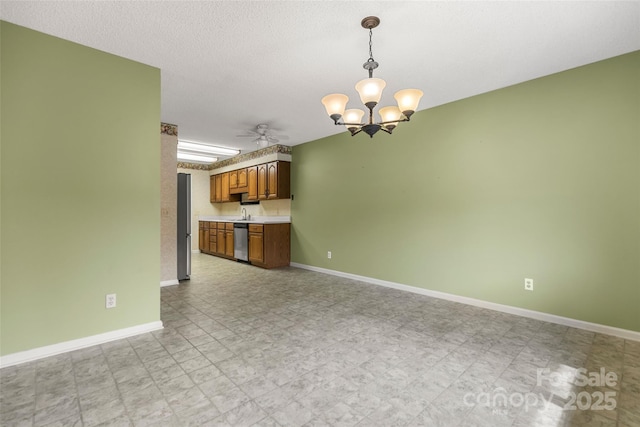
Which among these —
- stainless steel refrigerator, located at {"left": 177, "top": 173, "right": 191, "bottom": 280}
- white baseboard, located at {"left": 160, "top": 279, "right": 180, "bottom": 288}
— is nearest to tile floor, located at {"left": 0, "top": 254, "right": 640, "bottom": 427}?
white baseboard, located at {"left": 160, "top": 279, "right": 180, "bottom": 288}

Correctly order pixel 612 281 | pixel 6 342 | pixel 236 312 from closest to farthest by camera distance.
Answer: pixel 6 342
pixel 612 281
pixel 236 312

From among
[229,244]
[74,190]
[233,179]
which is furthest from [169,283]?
[233,179]

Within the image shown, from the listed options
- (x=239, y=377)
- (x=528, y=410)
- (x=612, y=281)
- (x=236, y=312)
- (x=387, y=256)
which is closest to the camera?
(x=528, y=410)

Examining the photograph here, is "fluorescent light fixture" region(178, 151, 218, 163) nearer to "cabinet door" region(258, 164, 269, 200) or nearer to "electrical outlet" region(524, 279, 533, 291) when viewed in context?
"cabinet door" region(258, 164, 269, 200)

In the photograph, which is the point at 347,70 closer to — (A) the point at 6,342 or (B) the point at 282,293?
(B) the point at 282,293

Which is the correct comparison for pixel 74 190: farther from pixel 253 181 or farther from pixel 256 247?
pixel 253 181

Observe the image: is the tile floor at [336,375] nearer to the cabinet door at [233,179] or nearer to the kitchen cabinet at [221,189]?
the cabinet door at [233,179]

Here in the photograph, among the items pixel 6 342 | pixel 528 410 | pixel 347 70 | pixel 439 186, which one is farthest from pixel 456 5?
pixel 6 342

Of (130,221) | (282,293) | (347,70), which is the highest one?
(347,70)

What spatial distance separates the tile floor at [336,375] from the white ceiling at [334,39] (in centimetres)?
252

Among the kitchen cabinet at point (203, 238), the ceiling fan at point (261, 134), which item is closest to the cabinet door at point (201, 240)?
the kitchen cabinet at point (203, 238)

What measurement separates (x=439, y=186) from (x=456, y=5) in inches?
87.2

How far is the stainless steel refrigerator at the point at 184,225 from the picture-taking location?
4.65 metres

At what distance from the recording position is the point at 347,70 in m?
2.85
